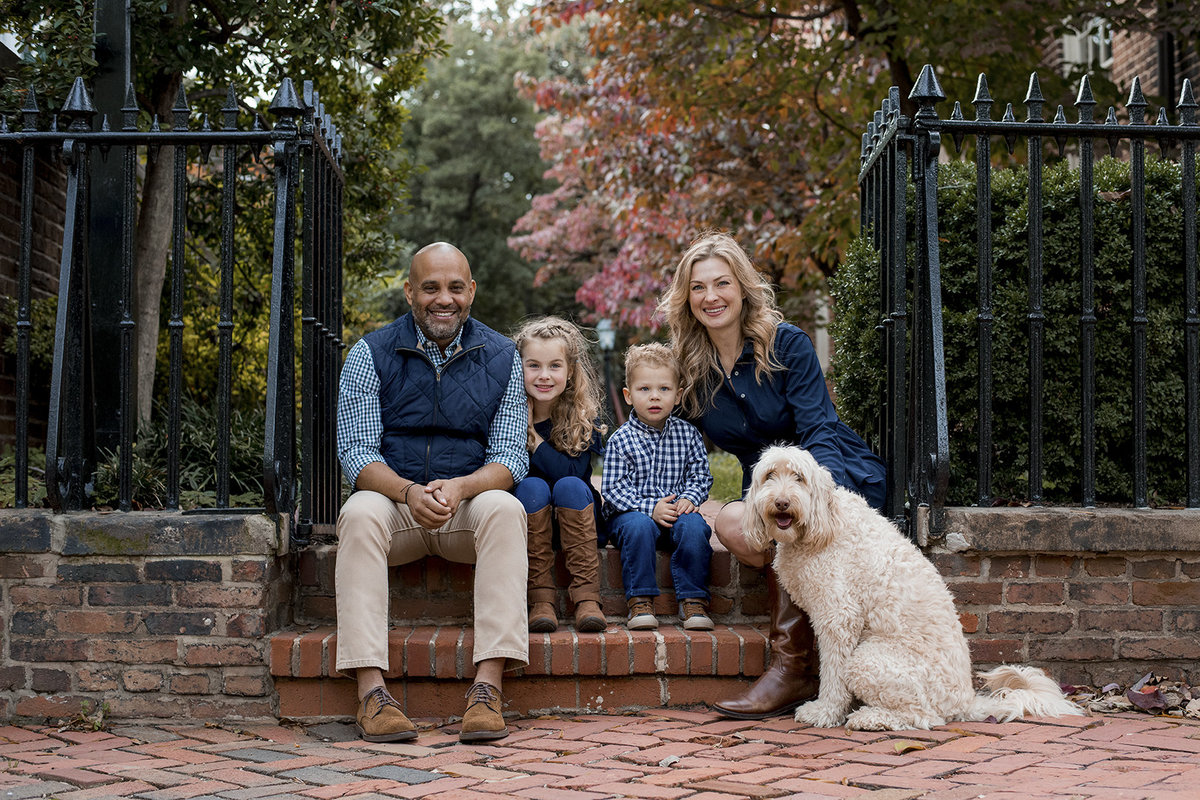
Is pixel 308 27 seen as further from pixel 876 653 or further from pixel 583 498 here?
pixel 876 653

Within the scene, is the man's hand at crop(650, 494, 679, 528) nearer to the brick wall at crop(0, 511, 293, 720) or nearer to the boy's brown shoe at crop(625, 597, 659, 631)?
the boy's brown shoe at crop(625, 597, 659, 631)

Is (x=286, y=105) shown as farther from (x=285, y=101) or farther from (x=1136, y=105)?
(x=1136, y=105)

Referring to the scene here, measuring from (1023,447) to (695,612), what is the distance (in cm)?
144

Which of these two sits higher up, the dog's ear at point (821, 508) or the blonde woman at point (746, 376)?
the blonde woman at point (746, 376)

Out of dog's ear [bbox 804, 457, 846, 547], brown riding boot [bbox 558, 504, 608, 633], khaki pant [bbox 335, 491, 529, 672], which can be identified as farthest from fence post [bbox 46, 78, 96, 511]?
dog's ear [bbox 804, 457, 846, 547]

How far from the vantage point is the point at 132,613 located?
3.89 m

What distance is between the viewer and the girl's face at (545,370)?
14.5ft

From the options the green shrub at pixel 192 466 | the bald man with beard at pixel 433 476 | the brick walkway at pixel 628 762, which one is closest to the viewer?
the brick walkway at pixel 628 762

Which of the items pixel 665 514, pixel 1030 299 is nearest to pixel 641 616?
pixel 665 514

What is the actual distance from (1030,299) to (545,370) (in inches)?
74.0

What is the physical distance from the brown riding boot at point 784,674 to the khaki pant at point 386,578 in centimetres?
78

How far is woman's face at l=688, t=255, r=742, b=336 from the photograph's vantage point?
4324 millimetres

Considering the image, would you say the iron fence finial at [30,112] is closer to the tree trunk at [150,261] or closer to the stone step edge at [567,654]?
the tree trunk at [150,261]

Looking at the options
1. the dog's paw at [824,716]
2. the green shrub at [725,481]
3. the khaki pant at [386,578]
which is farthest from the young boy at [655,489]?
the green shrub at [725,481]
